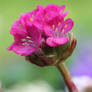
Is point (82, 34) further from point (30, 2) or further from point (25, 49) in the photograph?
point (25, 49)

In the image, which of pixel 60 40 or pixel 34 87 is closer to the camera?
pixel 60 40

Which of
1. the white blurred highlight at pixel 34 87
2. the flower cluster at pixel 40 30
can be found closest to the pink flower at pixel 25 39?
the flower cluster at pixel 40 30

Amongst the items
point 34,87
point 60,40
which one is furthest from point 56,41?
point 34,87

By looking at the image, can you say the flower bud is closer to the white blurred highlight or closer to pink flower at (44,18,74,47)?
pink flower at (44,18,74,47)

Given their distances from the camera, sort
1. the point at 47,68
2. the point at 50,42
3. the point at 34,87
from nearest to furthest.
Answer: the point at 50,42
the point at 34,87
the point at 47,68

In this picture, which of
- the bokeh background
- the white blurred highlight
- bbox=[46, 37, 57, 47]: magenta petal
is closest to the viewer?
bbox=[46, 37, 57, 47]: magenta petal

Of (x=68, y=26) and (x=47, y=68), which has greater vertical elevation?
(x=68, y=26)

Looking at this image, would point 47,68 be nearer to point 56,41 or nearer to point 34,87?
point 34,87

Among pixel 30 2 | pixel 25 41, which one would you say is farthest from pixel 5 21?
pixel 25 41

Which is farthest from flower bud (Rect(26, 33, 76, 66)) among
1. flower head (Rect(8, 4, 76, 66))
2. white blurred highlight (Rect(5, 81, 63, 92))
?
white blurred highlight (Rect(5, 81, 63, 92))
